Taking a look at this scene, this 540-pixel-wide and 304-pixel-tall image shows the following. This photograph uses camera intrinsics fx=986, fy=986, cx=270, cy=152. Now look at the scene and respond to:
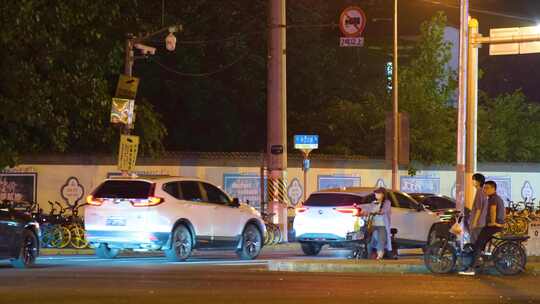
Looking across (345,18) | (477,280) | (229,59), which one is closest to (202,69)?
(229,59)

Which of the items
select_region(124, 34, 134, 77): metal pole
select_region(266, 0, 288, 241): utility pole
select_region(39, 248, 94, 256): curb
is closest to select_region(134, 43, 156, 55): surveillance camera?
select_region(124, 34, 134, 77): metal pole

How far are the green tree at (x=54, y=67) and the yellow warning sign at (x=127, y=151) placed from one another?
1.67 feet

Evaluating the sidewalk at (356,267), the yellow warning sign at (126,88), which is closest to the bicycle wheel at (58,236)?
the yellow warning sign at (126,88)

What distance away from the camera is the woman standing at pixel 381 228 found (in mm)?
21641

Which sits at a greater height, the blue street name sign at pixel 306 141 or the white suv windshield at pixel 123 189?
the blue street name sign at pixel 306 141

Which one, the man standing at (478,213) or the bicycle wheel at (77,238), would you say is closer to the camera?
the man standing at (478,213)

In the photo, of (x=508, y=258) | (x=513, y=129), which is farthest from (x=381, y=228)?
(x=513, y=129)

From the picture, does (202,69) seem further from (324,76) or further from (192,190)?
(192,190)

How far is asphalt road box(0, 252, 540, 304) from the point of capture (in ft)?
46.4

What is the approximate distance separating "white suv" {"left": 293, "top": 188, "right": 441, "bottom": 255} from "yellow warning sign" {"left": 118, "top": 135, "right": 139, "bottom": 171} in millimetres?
4868

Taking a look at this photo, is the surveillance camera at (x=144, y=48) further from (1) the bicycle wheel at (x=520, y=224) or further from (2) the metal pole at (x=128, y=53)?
(1) the bicycle wheel at (x=520, y=224)

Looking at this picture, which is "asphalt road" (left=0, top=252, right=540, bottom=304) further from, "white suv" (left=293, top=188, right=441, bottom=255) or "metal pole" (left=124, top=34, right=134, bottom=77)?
"metal pole" (left=124, top=34, right=134, bottom=77)

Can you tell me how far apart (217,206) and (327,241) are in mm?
3043

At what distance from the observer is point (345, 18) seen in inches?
1210
